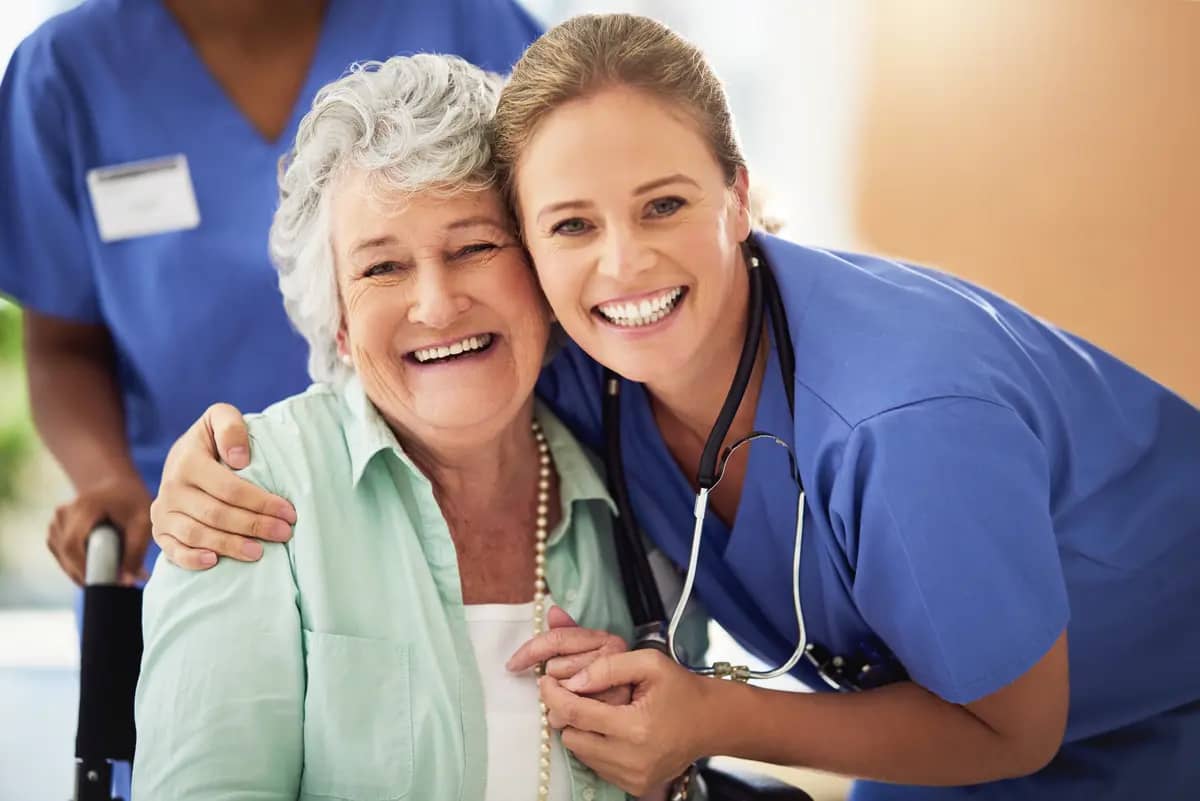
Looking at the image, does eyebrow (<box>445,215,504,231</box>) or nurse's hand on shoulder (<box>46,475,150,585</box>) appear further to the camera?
nurse's hand on shoulder (<box>46,475,150,585</box>)

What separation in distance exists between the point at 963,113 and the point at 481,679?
1.82 meters

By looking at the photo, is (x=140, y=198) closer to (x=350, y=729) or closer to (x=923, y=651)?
(x=350, y=729)

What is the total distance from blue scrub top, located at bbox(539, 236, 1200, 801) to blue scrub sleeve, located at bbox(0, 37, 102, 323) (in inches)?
30.0

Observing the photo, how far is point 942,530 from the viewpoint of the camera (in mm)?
1117

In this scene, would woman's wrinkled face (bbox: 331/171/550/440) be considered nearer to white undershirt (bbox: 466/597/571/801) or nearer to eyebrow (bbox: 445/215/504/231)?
eyebrow (bbox: 445/215/504/231)

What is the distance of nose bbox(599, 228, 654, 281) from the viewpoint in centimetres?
120

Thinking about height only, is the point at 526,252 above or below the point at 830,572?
above

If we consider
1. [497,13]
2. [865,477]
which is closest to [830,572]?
[865,477]

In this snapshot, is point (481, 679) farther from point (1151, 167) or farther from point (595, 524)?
point (1151, 167)

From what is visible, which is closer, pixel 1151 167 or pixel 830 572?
pixel 830 572

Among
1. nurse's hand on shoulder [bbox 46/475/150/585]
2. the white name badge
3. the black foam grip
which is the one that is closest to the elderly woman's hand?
the black foam grip

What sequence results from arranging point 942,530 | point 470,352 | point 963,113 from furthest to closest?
point 963,113 → point 470,352 → point 942,530

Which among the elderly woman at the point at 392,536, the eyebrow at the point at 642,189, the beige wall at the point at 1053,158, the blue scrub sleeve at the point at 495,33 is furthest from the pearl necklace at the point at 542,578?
the beige wall at the point at 1053,158

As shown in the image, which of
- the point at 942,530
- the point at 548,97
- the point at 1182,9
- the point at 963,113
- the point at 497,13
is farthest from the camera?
the point at 963,113
